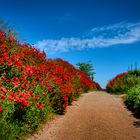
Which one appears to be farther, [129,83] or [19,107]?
[129,83]

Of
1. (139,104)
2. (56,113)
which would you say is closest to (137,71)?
(139,104)

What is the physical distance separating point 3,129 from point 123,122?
5552mm

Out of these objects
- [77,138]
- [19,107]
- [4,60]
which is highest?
[4,60]

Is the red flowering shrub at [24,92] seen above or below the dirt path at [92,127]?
above

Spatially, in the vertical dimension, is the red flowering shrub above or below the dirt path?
above

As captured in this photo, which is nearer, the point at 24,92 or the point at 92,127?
the point at 24,92

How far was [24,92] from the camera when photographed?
8812 mm

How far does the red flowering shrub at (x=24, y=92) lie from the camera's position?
758 cm

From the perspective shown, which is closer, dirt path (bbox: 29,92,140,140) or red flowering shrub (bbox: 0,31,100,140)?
red flowering shrub (bbox: 0,31,100,140)

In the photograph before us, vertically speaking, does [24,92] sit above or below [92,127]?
above

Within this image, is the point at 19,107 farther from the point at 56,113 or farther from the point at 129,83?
the point at 129,83

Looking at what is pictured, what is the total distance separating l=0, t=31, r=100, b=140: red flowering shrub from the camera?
7578mm

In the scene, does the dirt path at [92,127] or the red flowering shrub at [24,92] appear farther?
the dirt path at [92,127]

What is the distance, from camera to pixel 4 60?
407 inches
